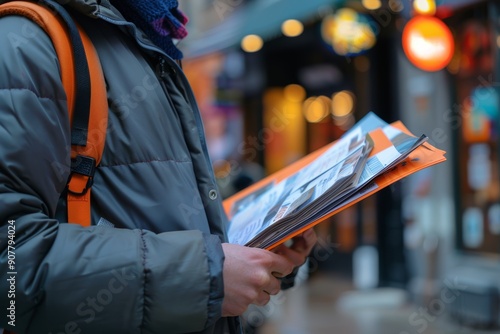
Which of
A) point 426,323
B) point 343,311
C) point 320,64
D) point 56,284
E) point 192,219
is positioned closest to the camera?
point 56,284

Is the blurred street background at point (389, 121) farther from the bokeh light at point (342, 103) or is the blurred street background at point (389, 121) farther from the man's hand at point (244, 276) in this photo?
the man's hand at point (244, 276)

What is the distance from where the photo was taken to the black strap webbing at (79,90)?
50.8 inches

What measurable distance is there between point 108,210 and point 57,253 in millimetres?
188

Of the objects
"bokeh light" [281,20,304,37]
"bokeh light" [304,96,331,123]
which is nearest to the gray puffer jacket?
"bokeh light" [281,20,304,37]

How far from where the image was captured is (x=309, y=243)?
171 cm

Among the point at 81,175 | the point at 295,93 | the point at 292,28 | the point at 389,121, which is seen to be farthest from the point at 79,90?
the point at 295,93

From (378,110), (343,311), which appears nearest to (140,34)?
(343,311)

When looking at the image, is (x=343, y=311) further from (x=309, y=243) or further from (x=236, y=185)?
(x=309, y=243)

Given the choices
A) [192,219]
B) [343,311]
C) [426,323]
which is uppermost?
[192,219]

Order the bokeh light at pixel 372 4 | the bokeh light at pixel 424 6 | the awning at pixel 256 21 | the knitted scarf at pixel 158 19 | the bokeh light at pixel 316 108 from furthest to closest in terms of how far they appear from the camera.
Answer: the bokeh light at pixel 316 108
the awning at pixel 256 21
the bokeh light at pixel 372 4
the bokeh light at pixel 424 6
the knitted scarf at pixel 158 19

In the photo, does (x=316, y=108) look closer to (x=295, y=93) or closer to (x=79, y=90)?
(x=295, y=93)

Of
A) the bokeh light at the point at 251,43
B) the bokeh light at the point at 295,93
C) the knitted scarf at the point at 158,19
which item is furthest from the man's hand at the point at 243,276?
the bokeh light at the point at 295,93

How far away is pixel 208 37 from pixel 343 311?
692cm

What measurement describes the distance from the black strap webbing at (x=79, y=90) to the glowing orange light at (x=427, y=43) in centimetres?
580
